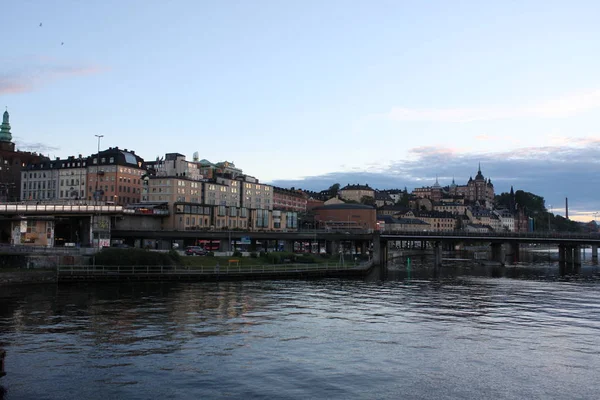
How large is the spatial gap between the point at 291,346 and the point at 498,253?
144 metres

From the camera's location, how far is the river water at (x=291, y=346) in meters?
31.8

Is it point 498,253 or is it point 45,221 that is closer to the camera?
point 45,221

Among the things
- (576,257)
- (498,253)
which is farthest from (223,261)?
(576,257)

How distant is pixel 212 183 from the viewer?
7293 inches

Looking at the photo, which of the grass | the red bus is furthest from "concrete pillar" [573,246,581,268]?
the red bus

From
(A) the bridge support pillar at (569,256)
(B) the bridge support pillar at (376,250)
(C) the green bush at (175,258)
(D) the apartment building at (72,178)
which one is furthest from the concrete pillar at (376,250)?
(D) the apartment building at (72,178)

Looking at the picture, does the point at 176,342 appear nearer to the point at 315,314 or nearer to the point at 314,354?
the point at 314,354

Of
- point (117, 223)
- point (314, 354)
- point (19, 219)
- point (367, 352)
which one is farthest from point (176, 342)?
point (117, 223)

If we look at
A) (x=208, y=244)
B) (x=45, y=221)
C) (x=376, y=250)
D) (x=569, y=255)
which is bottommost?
(x=569, y=255)

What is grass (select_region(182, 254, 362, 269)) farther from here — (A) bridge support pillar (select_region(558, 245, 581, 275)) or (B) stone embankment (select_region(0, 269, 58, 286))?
(A) bridge support pillar (select_region(558, 245, 581, 275))

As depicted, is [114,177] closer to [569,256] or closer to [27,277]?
[27,277]

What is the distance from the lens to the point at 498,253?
566ft

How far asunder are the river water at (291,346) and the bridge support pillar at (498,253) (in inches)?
3857

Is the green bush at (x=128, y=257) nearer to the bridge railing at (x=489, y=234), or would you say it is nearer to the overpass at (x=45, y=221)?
the overpass at (x=45, y=221)
